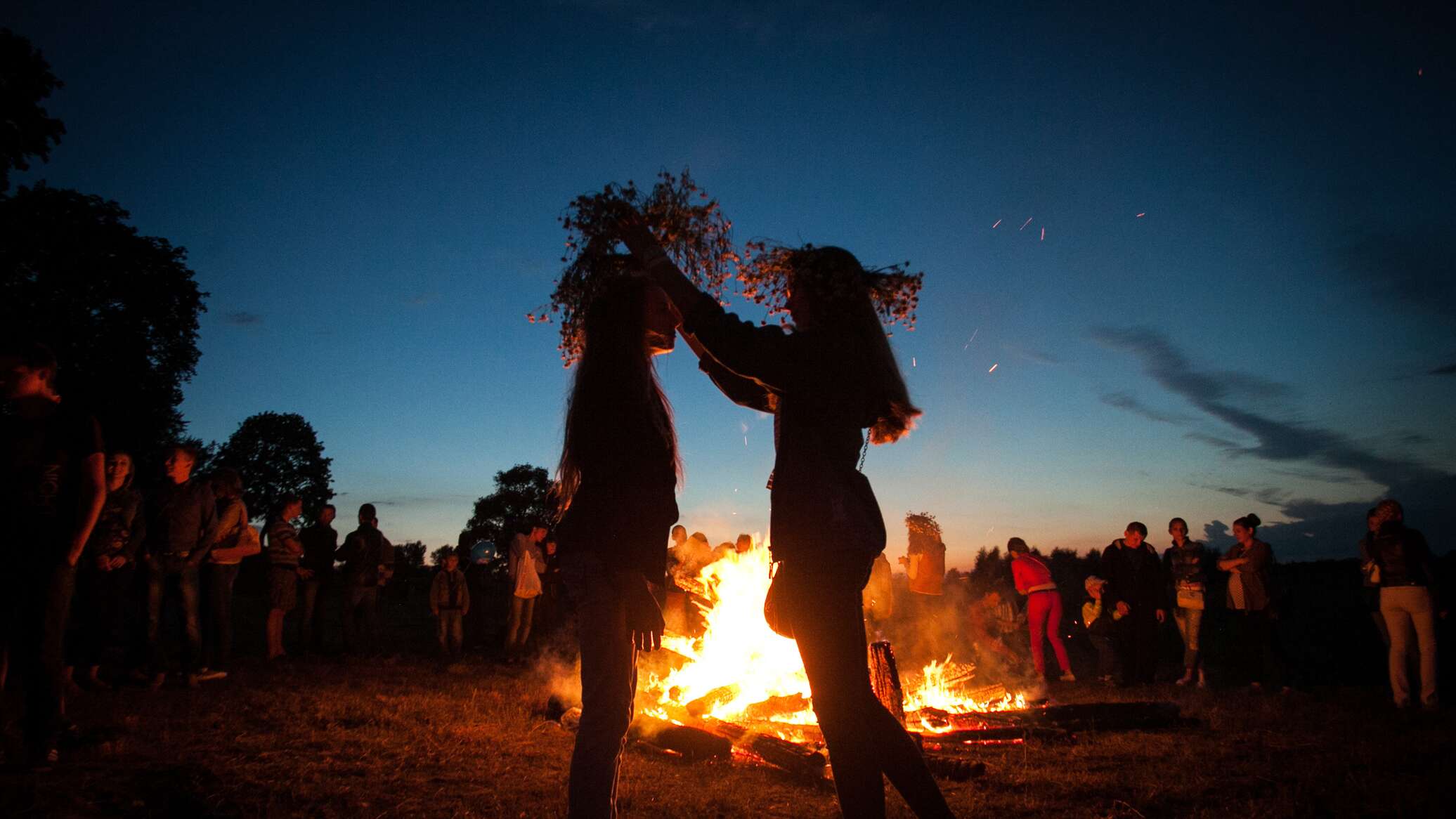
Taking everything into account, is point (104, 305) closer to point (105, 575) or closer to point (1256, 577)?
point (105, 575)

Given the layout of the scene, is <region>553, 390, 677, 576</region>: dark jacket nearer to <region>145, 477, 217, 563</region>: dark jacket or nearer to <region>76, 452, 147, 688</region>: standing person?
<region>76, 452, 147, 688</region>: standing person

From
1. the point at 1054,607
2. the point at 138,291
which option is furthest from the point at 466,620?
the point at 138,291

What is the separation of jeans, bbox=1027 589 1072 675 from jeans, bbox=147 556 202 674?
1000 centimetres

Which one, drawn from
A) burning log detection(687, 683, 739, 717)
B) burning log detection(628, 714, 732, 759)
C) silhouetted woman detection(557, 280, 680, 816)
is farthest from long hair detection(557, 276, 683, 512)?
burning log detection(687, 683, 739, 717)

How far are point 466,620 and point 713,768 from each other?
44.8ft

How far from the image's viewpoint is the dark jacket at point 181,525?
7.18 meters

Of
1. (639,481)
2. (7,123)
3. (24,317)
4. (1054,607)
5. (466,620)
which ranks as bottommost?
(466,620)

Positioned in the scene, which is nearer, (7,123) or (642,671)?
(642,671)

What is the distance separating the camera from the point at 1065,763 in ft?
16.0

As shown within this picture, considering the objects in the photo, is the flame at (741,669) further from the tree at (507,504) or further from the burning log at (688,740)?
the tree at (507,504)

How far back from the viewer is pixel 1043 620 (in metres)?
10.1

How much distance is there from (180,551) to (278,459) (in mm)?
44661

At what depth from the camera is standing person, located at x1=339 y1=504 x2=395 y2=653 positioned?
10.4 m

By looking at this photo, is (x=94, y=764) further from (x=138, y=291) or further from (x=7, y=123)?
(x=138, y=291)
